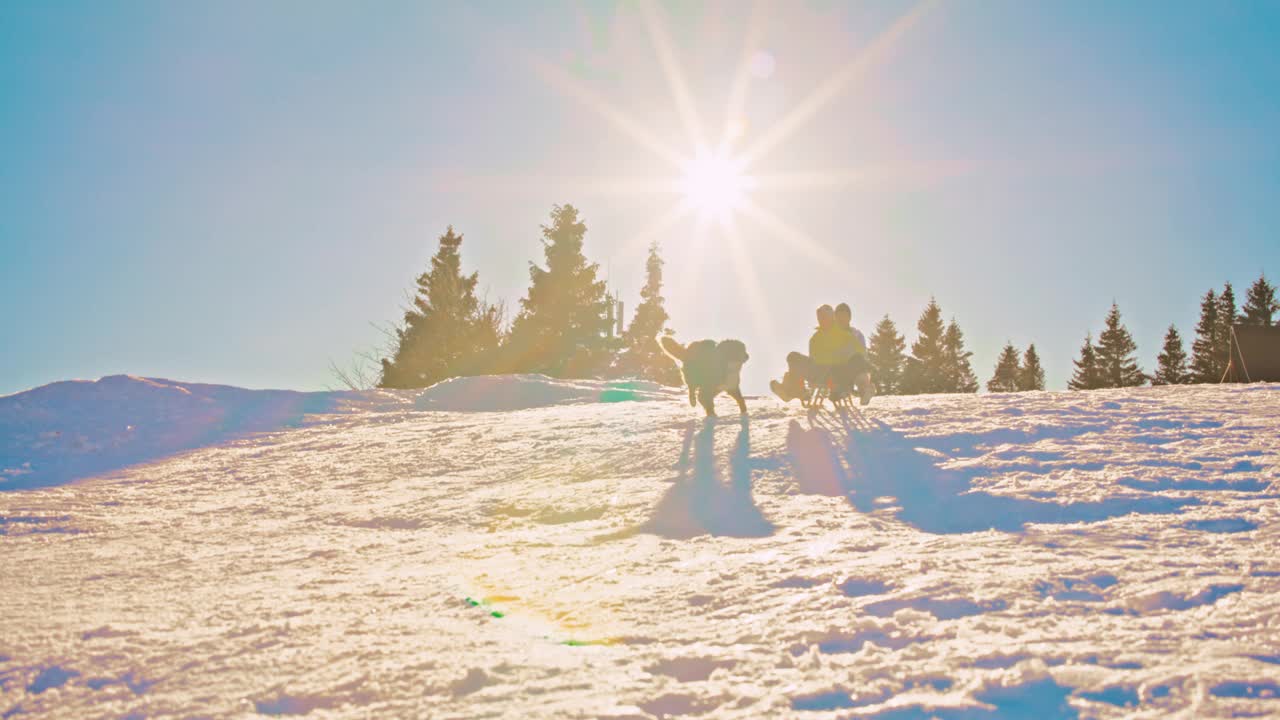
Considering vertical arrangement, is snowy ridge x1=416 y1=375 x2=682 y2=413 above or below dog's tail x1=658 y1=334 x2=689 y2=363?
below

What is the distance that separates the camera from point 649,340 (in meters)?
53.7

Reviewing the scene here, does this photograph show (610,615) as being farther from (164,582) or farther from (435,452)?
(435,452)

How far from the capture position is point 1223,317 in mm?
57656

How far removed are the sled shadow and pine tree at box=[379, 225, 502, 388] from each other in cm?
3520

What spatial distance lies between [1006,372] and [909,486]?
6968 centimetres

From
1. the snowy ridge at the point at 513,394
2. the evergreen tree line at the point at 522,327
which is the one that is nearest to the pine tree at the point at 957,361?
the evergreen tree line at the point at 522,327

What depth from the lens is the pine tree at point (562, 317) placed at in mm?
43719

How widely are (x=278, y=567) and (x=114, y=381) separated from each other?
14.3 m

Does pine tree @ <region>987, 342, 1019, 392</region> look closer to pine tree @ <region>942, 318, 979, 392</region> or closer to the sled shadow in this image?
pine tree @ <region>942, 318, 979, 392</region>

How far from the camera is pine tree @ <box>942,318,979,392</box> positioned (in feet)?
198

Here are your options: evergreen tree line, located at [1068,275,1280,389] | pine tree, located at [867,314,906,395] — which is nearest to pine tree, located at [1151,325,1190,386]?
evergreen tree line, located at [1068,275,1280,389]

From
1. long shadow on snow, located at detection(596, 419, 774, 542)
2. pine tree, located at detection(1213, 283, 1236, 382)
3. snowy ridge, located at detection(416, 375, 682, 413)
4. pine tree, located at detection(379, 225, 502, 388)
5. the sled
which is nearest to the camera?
long shadow on snow, located at detection(596, 419, 774, 542)

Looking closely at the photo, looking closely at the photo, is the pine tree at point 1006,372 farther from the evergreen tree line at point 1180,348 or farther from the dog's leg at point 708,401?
the dog's leg at point 708,401

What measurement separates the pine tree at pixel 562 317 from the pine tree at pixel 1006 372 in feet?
136
